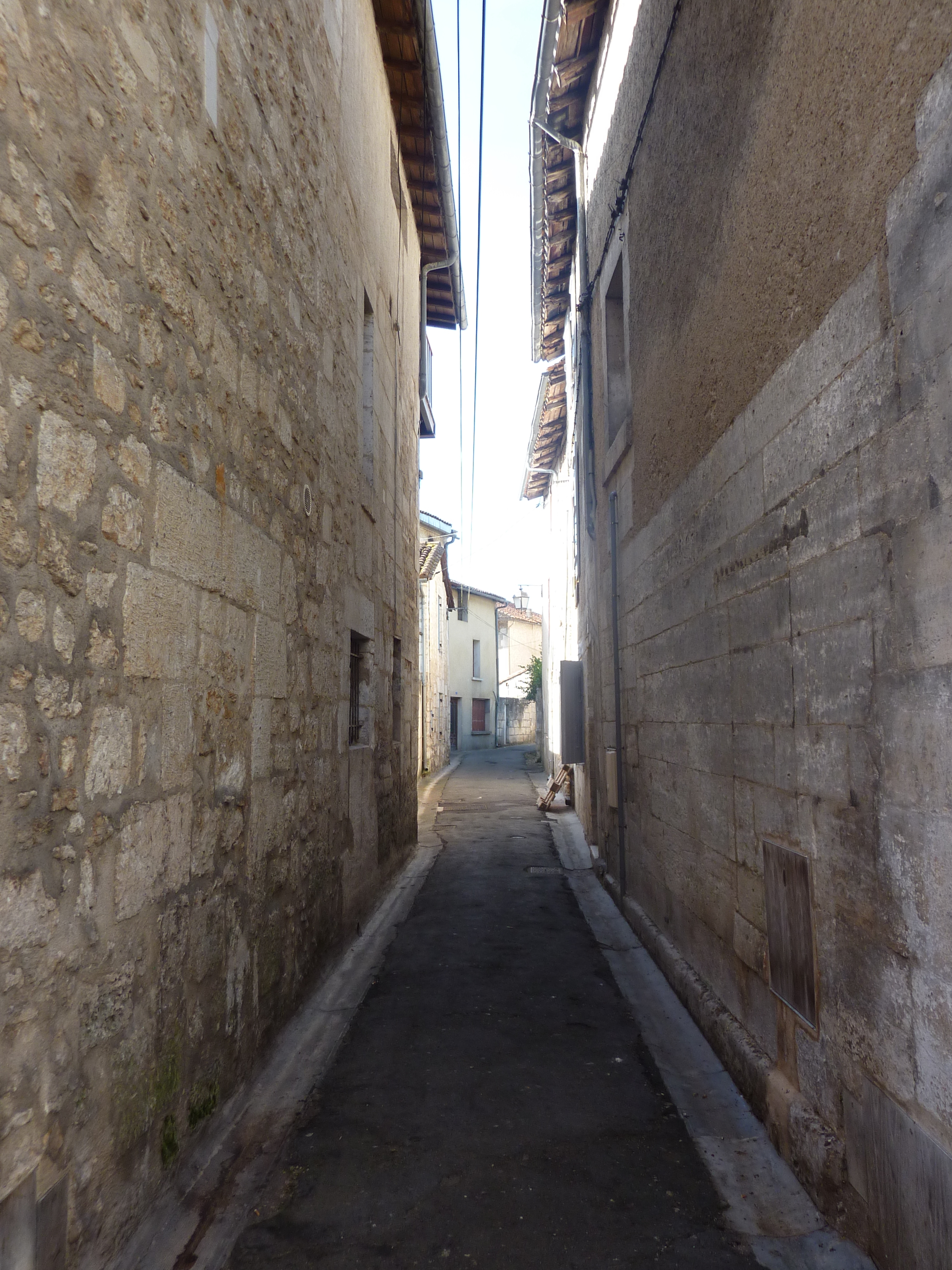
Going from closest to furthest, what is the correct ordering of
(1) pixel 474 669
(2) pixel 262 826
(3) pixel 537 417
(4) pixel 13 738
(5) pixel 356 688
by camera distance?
(4) pixel 13 738, (2) pixel 262 826, (5) pixel 356 688, (3) pixel 537 417, (1) pixel 474 669

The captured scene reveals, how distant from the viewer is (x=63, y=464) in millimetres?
1916

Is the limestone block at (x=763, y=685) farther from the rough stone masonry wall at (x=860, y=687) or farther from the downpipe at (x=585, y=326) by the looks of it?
the downpipe at (x=585, y=326)

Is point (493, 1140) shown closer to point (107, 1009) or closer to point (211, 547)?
point (107, 1009)

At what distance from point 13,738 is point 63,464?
0.66 meters

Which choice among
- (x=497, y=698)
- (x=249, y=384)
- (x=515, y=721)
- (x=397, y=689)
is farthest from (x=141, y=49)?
(x=515, y=721)

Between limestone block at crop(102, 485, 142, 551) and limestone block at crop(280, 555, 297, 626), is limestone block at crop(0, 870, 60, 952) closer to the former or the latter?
limestone block at crop(102, 485, 142, 551)

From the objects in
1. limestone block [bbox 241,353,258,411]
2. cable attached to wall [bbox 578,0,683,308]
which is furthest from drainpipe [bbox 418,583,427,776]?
limestone block [bbox 241,353,258,411]

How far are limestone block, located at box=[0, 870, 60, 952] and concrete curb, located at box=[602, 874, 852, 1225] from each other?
2213 mm

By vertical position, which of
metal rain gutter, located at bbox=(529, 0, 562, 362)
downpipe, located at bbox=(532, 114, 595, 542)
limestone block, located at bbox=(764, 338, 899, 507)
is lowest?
limestone block, located at bbox=(764, 338, 899, 507)

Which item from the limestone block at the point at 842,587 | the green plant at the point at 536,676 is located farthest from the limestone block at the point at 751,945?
the green plant at the point at 536,676

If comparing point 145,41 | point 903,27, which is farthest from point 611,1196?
point 145,41

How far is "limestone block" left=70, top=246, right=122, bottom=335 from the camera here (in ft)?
6.48

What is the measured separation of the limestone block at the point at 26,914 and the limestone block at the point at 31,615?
0.53 metres

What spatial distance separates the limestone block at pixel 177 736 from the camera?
248 centimetres
